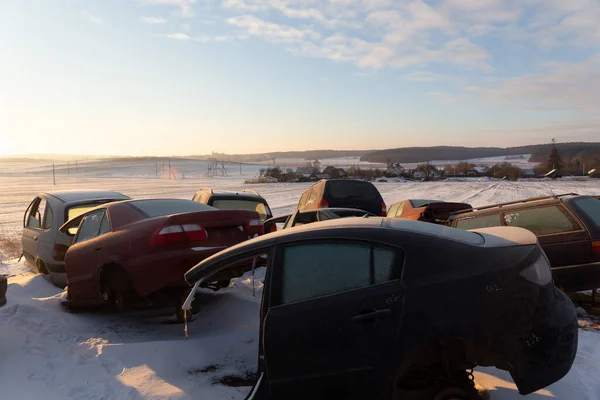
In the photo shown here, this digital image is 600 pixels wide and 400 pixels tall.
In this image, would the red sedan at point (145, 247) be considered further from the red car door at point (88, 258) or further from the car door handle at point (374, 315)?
the car door handle at point (374, 315)

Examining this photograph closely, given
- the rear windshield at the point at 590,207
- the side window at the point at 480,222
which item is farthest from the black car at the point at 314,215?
the rear windshield at the point at 590,207

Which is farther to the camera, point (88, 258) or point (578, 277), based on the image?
point (88, 258)

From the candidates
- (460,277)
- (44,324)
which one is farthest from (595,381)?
(44,324)

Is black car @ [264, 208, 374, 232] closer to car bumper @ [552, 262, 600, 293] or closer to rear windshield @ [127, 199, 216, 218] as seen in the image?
rear windshield @ [127, 199, 216, 218]

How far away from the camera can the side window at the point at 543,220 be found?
639 cm

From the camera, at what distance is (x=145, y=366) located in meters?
4.55

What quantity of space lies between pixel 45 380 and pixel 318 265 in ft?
9.46

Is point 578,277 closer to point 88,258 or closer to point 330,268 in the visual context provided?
point 330,268

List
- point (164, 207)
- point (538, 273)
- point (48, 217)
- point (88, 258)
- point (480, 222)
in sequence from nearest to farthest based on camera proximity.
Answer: point (538, 273) → point (88, 258) → point (164, 207) → point (480, 222) → point (48, 217)

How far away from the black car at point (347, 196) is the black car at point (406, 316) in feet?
29.2

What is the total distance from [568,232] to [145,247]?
17.6 ft

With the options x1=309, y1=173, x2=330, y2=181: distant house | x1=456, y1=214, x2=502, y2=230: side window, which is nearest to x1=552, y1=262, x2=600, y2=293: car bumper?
x1=456, y1=214, x2=502, y2=230: side window

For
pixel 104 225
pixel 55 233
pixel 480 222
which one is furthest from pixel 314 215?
pixel 55 233

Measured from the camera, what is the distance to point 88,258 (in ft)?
21.1
